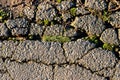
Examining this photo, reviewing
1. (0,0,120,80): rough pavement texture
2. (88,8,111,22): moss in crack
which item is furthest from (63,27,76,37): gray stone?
(88,8,111,22): moss in crack

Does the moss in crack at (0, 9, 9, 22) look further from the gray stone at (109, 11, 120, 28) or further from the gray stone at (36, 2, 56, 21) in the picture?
the gray stone at (109, 11, 120, 28)

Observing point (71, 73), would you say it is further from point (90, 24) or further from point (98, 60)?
point (90, 24)

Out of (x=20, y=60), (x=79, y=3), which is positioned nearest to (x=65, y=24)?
(x=79, y=3)

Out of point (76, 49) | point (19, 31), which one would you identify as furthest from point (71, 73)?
point (19, 31)

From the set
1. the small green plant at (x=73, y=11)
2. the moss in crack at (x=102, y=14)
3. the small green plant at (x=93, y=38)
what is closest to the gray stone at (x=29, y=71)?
the small green plant at (x=93, y=38)

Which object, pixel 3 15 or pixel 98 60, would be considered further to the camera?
pixel 3 15

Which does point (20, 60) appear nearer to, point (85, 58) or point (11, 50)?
point (11, 50)

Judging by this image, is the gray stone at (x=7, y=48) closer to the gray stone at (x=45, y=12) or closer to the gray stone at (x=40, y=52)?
the gray stone at (x=40, y=52)
